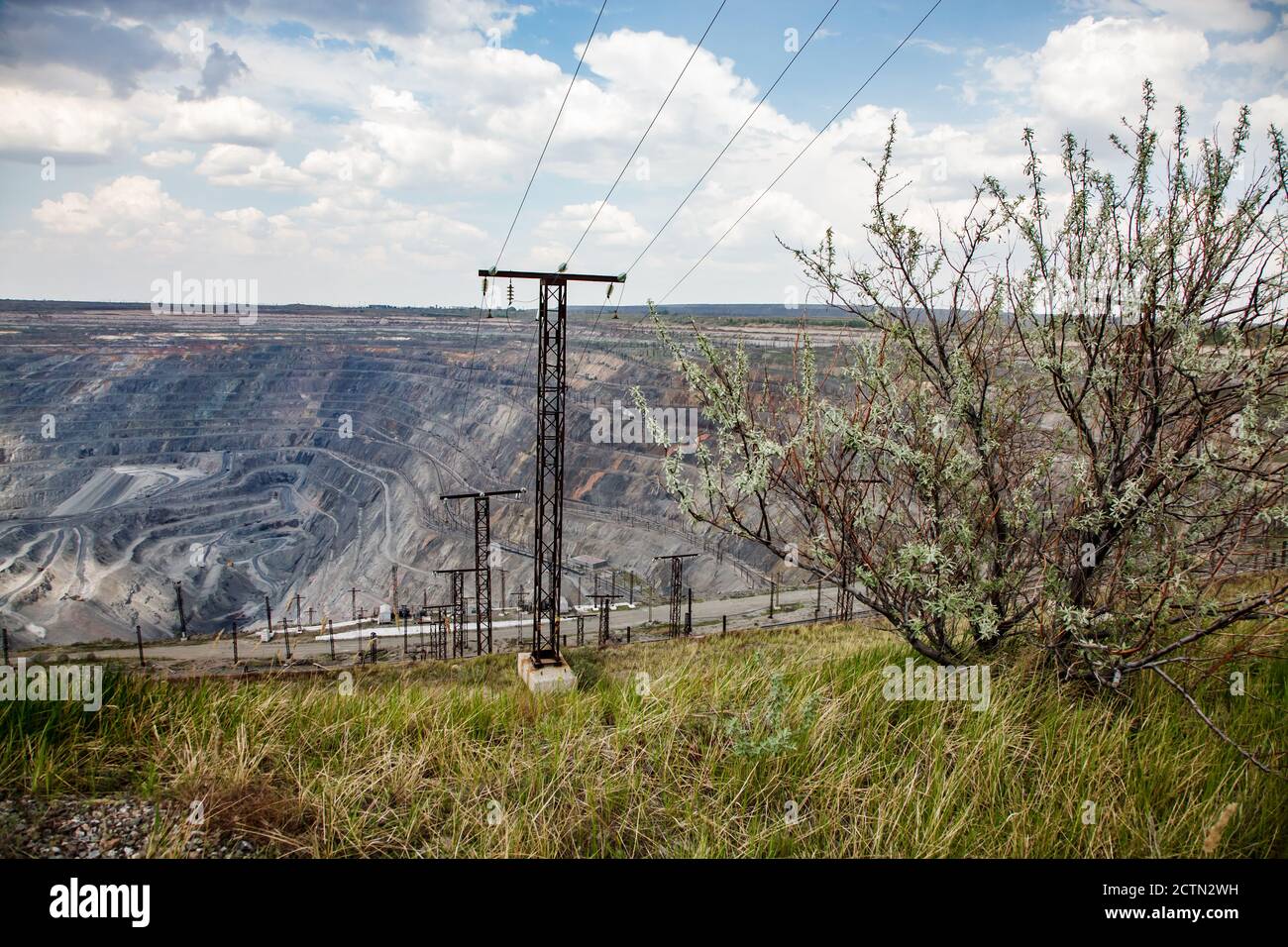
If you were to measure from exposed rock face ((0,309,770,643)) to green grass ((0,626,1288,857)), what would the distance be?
58253mm

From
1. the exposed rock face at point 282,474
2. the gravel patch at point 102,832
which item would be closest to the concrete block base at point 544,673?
the gravel patch at point 102,832

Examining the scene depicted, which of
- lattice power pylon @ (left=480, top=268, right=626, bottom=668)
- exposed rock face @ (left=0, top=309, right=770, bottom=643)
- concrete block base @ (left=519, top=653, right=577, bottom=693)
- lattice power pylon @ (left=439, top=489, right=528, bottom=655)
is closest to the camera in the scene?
concrete block base @ (left=519, top=653, right=577, bottom=693)

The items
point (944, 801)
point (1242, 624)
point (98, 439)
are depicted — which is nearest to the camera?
point (944, 801)

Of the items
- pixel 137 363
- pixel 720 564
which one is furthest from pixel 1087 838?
pixel 137 363

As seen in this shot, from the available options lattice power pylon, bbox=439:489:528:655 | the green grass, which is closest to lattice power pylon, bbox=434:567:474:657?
lattice power pylon, bbox=439:489:528:655

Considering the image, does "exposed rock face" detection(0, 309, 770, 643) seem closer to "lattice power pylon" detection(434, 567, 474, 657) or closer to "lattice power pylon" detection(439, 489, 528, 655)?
"lattice power pylon" detection(434, 567, 474, 657)

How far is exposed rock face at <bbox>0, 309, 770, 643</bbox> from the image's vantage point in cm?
7600

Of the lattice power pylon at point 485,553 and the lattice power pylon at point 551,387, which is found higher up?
the lattice power pylon at point 551,387

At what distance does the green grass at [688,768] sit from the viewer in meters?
3.46

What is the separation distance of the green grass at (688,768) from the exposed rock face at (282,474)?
191ft

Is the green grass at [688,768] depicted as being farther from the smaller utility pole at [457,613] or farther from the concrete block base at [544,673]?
the smaller utility pole at [457,613]

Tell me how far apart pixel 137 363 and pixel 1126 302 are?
17876 cm
